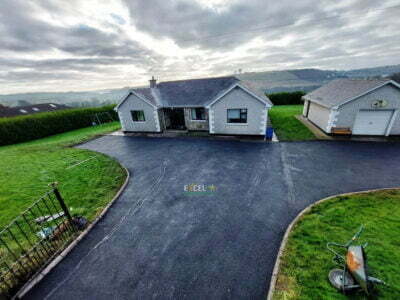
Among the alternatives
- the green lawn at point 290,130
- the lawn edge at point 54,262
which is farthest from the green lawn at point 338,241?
the green lawn at point 290,130

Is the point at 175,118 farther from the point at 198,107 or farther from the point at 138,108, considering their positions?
the point at 138,108

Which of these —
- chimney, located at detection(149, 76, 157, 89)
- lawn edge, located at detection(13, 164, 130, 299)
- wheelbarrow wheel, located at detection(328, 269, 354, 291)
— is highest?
chimney, located at detection(149, 76, 157, 89)

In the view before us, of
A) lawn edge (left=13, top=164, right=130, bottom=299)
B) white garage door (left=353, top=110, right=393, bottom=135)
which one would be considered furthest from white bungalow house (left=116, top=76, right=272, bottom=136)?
lawn edge (left=13, top=164, right=130, bottom=299)

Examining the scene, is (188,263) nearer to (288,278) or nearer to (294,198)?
(288,278)

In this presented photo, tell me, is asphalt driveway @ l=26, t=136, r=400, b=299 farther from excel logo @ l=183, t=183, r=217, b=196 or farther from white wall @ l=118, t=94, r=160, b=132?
white wall @ l=118, t=94, r=160, b=132

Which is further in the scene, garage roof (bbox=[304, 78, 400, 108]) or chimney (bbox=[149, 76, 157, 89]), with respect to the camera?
chimney (bbox=[149, 76, 157, 89])
